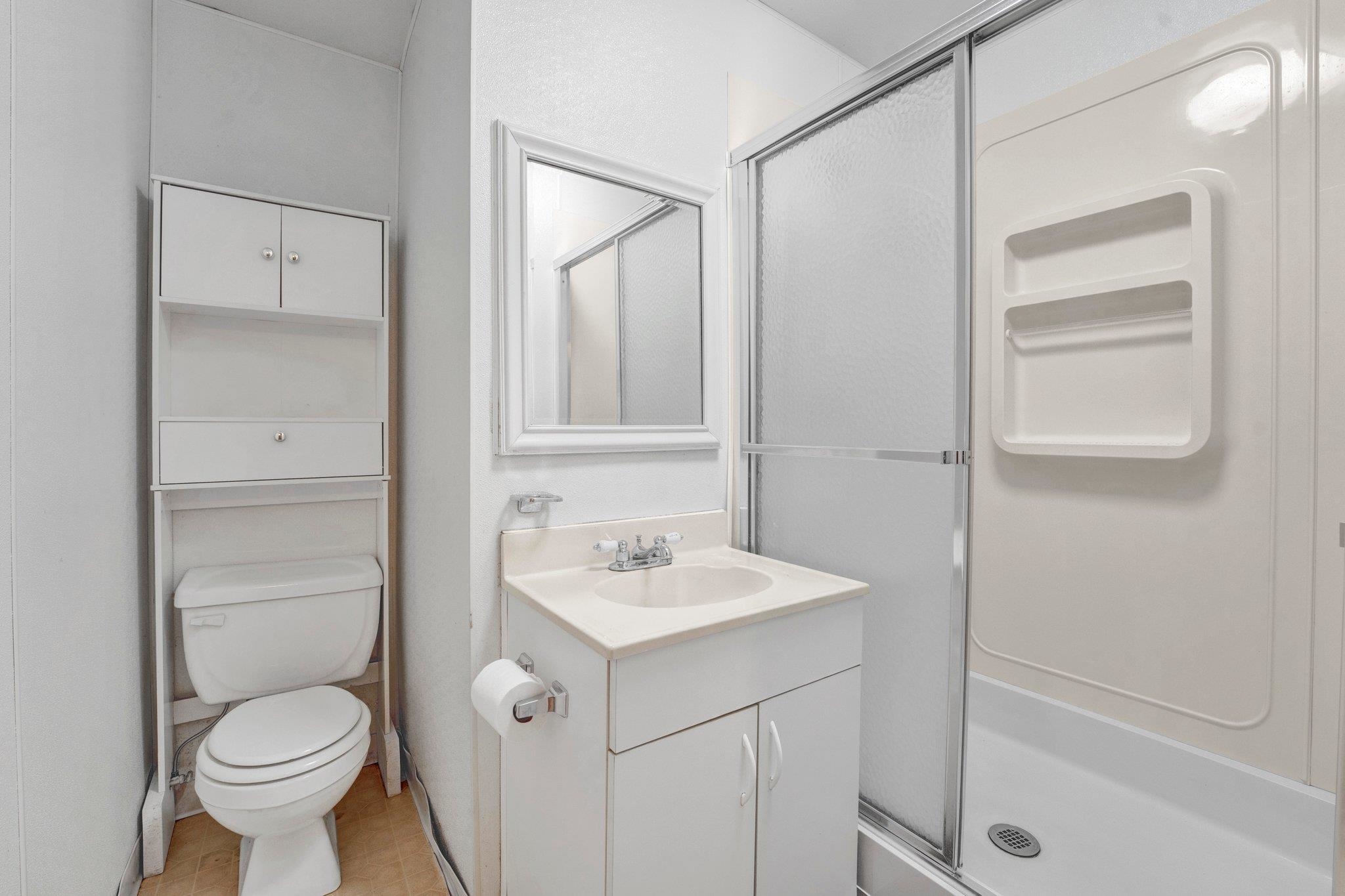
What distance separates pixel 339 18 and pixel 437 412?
136 cm

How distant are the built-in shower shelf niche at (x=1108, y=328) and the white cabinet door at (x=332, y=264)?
198 cm

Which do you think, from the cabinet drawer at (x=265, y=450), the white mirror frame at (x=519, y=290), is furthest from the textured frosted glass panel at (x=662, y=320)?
the cabinet drawer at (x=265, y=450)

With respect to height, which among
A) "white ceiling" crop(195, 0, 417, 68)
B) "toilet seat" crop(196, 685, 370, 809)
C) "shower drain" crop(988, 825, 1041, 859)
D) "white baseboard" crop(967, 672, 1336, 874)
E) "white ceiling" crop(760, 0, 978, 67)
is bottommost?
"shower drain" crop(988, 825, 1041, 859)

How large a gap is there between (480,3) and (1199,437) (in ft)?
6.46

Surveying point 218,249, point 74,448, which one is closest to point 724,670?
point 74,448

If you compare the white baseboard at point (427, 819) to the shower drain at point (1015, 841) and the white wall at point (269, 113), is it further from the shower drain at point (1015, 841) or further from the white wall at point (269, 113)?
the white wall at point (269, 113)

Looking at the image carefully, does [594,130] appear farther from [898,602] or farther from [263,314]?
[898,602]

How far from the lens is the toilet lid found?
1372 mm

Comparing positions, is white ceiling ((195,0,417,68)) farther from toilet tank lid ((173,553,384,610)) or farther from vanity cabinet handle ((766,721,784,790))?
vanity cabinet handle ((766,721,784,790))

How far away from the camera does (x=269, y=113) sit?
188cm

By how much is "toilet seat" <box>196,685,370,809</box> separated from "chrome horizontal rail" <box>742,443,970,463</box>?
1323 mm

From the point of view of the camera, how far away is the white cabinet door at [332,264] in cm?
171

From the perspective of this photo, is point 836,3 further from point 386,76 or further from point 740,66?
point 386,76

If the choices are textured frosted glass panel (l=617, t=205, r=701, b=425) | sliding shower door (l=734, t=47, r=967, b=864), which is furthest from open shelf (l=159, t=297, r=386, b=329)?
sliding shower door (l=734, t=47, r=967, b=864)
